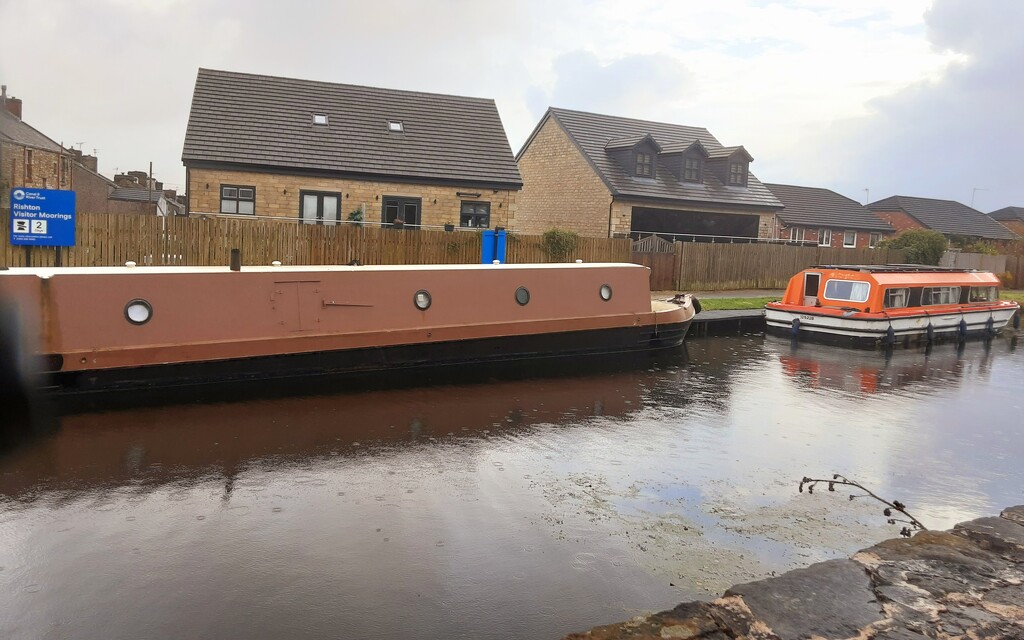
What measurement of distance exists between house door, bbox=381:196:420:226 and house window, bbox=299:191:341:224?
143 centimetres

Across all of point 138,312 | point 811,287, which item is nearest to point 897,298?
point 811,287

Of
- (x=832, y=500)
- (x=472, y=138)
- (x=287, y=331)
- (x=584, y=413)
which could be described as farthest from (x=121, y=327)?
(x=472, y=138)

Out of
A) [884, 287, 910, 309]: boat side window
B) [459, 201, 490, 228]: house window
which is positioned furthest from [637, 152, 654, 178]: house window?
[884, 287, 910, 309]: boat side window

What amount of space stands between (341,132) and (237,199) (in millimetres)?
4206

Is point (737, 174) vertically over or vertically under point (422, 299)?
over

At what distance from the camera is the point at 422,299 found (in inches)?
514

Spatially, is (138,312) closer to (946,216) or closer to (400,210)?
(400,210)

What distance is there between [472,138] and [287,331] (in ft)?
55.7

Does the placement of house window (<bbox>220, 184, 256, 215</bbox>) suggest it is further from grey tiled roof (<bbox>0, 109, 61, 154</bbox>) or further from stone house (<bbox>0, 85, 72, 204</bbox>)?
grey tiled roof (<bbox>0, 109, 61, 154</bbox>)

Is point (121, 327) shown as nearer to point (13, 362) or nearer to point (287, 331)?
point (13, 362)

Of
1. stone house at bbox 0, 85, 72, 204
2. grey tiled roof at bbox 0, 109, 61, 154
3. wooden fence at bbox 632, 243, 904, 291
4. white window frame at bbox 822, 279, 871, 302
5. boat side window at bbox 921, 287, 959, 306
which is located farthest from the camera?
grey tiled roof at bbox 0, 109, 61, 154

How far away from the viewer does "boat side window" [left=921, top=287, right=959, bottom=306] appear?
2136 cm

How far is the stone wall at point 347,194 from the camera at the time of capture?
75.3 feet

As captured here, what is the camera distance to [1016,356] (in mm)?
19547
